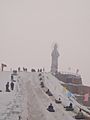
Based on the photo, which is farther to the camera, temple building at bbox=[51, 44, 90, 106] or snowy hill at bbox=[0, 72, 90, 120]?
temple building at bbox=[51, 44, 90, 106]

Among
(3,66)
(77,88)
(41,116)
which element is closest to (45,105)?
(41,116)

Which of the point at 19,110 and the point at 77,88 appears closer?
the point at 19,110

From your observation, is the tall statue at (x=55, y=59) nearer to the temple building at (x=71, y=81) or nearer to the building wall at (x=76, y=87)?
the temple building at (x=71, y=81)

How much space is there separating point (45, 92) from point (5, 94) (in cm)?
→ 843

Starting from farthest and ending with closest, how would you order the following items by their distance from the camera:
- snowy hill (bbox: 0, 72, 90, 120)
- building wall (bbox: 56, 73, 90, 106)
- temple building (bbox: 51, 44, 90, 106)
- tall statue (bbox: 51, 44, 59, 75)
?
tall statue (bbox: 51, 44, 59, 75) < temple building (bbox: 51, 44, 90, 106) < building wall (bbox: 56, 73, 90, 106) < snowy hill (bbox: 0, 72, 90, 120)

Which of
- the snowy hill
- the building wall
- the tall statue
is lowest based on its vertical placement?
the building wall

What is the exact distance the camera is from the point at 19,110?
32.2 metres

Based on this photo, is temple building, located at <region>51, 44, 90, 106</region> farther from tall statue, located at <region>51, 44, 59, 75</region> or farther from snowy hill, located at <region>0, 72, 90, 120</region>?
snowy hill, located at <region>0, 72, 90, 120</region>

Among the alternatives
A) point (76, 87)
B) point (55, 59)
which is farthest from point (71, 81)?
point (55, 59)

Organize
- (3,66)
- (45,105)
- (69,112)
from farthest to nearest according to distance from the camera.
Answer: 1. (3,66)
2. (45,105)
3. (69,112)

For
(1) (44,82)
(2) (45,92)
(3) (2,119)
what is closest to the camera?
(3) (2,119)

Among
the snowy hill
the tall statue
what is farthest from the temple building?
the snowy hill

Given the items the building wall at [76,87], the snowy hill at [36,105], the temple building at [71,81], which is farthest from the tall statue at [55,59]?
the snowy hill at [36,105]

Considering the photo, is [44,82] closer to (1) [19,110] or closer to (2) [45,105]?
(2) [45,105]
